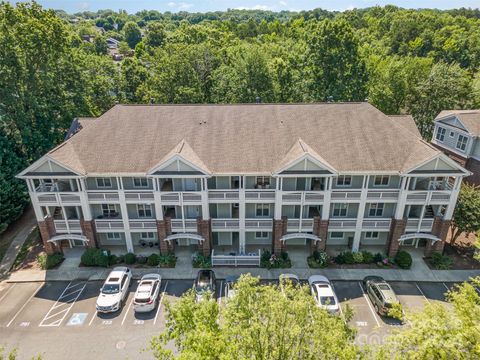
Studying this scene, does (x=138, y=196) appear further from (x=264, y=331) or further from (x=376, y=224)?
(x=376, y=224)

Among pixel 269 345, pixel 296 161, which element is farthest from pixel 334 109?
pixel 269 345

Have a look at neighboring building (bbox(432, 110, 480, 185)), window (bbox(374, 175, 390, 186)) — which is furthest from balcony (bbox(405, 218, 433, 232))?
neighboring building (bbox(432, 110, 480, 185))

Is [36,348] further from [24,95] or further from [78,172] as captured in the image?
[24,95]

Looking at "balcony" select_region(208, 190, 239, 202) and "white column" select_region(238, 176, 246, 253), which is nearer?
"white column" select_region(238, 176, 246, 253)

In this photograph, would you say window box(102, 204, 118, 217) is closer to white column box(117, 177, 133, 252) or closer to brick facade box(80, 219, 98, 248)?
brick facade box(80, 219, 98, 248)

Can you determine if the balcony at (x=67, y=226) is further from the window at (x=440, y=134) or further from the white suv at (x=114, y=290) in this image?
the window at (x=440, y=134)

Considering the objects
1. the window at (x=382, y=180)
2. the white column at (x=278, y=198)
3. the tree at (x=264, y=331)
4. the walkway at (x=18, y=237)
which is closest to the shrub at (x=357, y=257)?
the window at (x=382, y=180)
